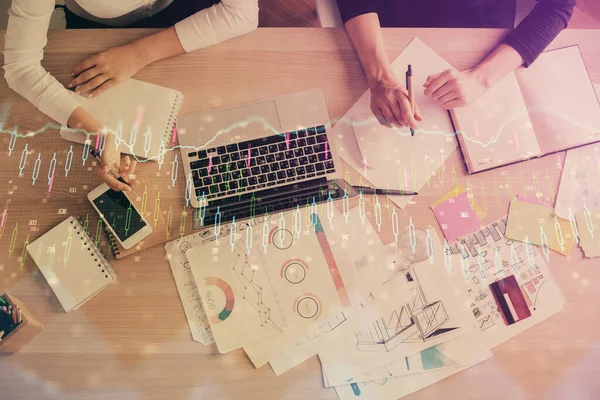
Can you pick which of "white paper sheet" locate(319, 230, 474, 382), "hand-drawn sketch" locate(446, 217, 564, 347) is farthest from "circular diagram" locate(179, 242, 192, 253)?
"hand-drawn sketch" locate(446, 217, 564, 347)

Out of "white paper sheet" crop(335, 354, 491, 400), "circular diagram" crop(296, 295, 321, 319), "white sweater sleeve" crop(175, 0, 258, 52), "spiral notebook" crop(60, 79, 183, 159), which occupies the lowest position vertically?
"white paper sheet" crop(335, 354, 491, 400)

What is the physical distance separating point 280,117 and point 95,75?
415 mm

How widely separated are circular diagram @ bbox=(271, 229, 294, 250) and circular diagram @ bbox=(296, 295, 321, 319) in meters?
0.11

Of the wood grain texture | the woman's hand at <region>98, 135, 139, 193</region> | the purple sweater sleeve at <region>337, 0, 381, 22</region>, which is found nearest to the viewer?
the woman's hand at <region>98, 135, 139, 193</region>

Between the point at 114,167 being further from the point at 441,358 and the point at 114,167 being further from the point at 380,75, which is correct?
the point at 441,358

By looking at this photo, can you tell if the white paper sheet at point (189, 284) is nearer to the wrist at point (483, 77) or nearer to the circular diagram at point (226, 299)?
the circular diagram at point (226, 299)

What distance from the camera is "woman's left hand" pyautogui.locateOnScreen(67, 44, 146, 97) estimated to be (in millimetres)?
902

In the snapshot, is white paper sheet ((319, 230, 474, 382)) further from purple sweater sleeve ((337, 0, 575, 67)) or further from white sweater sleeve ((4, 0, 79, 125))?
white sweater sleeve ((4, 0, 79, 125))

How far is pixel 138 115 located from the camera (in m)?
0.90

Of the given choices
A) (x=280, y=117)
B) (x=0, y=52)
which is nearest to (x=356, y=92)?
(x=280, y=117)

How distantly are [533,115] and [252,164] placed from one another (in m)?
0.65

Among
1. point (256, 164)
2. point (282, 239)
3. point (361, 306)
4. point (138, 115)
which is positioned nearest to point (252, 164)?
point (256, 164)

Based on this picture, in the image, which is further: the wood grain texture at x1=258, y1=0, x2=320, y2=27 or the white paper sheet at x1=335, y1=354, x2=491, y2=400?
the wood grain texture at x1=258, y1=0, x2=320, y2=27

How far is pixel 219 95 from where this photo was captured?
3.05 feet
